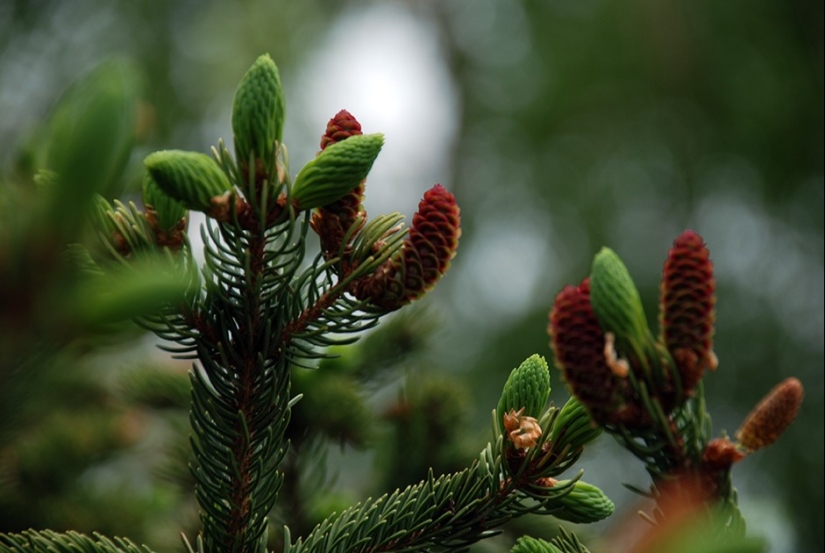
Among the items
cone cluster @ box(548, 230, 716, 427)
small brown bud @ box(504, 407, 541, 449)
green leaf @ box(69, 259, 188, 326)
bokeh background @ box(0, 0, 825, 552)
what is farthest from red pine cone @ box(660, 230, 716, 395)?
bokeh background @ box(0, 0, 825, 552)

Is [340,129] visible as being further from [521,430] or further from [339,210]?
[521,430]

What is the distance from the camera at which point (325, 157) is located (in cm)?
36

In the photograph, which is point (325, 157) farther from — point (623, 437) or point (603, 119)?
point (603, 119)

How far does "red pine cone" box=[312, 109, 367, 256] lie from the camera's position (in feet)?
1.33

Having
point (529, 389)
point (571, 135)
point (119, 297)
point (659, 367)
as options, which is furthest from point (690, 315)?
point (571, 135)

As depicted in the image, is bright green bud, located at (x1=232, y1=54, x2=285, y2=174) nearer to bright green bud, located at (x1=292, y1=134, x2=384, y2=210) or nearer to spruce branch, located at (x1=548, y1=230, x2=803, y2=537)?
bright green bud, located at (x1=292, y1=134, x2=384, y2=210)

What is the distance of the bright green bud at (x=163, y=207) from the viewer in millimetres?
392

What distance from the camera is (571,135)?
10.2 ft

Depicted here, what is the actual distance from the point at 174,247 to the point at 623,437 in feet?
0.84

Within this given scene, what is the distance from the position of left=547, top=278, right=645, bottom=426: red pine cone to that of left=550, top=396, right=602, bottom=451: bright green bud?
8 centimetres

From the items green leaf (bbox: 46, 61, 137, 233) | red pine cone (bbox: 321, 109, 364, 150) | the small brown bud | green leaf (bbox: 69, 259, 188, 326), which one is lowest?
the small brown bud

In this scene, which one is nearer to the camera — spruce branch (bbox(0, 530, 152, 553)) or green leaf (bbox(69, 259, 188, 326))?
green leaf (bbox(69, 259, 188, 326))

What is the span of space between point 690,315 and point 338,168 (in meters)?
0.18

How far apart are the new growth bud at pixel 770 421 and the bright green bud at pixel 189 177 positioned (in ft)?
0.97
